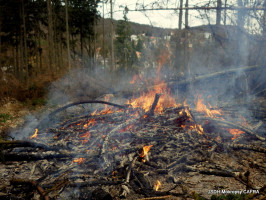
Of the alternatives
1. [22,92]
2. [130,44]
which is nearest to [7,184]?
[22,92]

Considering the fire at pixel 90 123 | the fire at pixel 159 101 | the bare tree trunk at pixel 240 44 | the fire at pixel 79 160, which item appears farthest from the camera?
the bare tree trunk at pixel 240 44

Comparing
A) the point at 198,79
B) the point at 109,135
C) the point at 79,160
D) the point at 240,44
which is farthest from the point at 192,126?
the point at 240,44

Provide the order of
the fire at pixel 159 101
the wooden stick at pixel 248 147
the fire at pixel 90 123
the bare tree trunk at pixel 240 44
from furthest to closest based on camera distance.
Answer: the bare tree trunk at pixel 240 44
the fire at pixel 159 101
the fire at pixel 90 123
the wooden stick at pixel 248 147

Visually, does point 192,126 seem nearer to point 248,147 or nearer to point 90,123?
point 248,147

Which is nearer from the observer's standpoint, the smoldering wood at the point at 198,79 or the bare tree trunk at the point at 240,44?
the bare tree trunk at the point at 240,44

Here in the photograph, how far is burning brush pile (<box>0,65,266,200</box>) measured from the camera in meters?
3.99

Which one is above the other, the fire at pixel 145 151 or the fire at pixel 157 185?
the fire at pixel 145 151

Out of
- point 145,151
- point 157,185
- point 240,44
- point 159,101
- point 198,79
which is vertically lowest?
point 157,185

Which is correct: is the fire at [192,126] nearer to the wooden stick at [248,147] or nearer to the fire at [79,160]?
the wooden stick at [248,147]

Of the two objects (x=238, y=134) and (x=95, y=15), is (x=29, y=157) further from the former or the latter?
(x=95, y=15)

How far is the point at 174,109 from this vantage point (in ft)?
25.0

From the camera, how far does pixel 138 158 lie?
17.1 feet

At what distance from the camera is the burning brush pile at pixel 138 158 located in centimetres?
399

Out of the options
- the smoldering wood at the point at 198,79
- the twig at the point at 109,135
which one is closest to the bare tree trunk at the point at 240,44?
the smoldering wood at the point at 198,79
